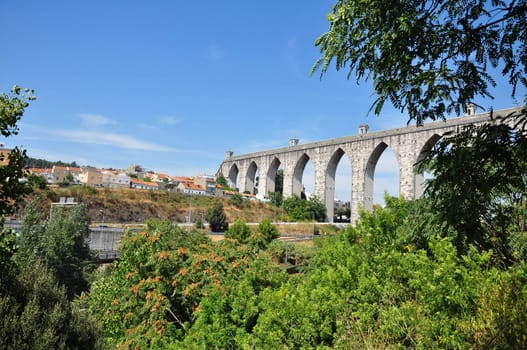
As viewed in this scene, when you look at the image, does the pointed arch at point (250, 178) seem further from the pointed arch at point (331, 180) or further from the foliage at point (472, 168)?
the foliage at point (472, 168)

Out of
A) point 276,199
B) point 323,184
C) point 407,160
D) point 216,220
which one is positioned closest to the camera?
point 407,160

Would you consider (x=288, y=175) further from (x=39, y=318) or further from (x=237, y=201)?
(x=39, y=318)

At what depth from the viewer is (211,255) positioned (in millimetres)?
7055

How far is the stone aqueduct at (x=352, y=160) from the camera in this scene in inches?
1133

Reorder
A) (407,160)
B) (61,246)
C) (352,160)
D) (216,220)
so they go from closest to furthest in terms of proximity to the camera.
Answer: (61,246) → (407,160) → (216,220) → (352,160)

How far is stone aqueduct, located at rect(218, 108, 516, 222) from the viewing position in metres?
28.8

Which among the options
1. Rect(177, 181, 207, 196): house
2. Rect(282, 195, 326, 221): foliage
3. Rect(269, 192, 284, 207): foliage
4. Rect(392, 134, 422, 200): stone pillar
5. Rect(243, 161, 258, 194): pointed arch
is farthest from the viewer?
Rect(177, 181, 207, 196): house

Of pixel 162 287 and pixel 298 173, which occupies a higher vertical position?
pixel 298 173

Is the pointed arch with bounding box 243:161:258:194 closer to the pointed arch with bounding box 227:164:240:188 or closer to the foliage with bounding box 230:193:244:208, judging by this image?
the pointed arch with bounding box 227:164:240:188

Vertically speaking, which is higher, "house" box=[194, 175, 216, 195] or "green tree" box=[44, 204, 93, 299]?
"house" box=[194, 175, 216, 195]

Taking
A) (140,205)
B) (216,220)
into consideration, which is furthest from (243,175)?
(216,220)

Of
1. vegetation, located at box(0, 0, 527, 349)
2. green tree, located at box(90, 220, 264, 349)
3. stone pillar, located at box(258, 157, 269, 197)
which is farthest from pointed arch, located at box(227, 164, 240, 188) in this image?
Answer: green tree, located at box(90, 220, 264, 349)

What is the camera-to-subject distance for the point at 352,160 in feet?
113

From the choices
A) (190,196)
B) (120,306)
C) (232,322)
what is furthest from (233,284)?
(190,196)
